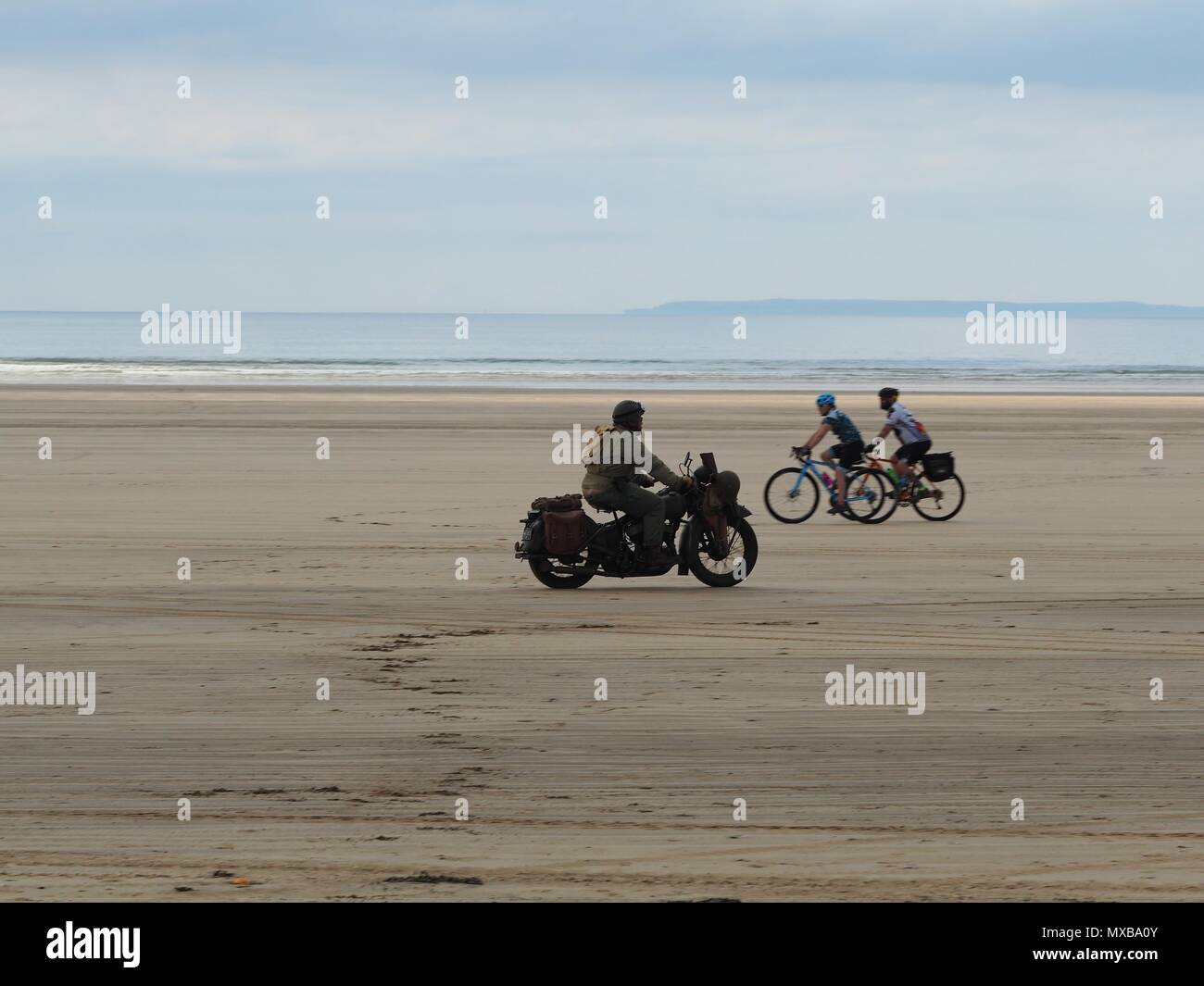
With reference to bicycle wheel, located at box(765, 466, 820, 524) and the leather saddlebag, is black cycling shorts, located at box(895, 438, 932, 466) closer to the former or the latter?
bicycle wheel, located at box(765, 466, 820, 524)

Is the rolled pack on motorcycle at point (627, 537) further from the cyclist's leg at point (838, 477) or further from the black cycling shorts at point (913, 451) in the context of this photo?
the black cycling shorts at point (913, 451)

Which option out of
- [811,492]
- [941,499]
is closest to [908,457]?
[941,499]

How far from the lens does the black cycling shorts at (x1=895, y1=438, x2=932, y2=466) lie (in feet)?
62.3

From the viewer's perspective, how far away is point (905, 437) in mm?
19062

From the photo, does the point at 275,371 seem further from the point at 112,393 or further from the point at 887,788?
the point at 887,788

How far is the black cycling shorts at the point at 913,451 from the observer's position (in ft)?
62.3

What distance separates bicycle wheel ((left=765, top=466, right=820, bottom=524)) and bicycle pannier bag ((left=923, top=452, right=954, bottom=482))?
1.35 metres

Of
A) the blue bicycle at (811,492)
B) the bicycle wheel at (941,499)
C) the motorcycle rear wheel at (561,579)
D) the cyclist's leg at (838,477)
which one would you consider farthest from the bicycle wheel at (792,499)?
the motorcycle rear wheel at (561,579)

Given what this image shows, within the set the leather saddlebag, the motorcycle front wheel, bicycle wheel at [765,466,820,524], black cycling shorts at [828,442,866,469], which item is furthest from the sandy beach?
black cycling shorts at [828,442,866,469]

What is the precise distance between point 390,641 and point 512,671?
1.45 m

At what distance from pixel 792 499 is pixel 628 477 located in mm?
6007
